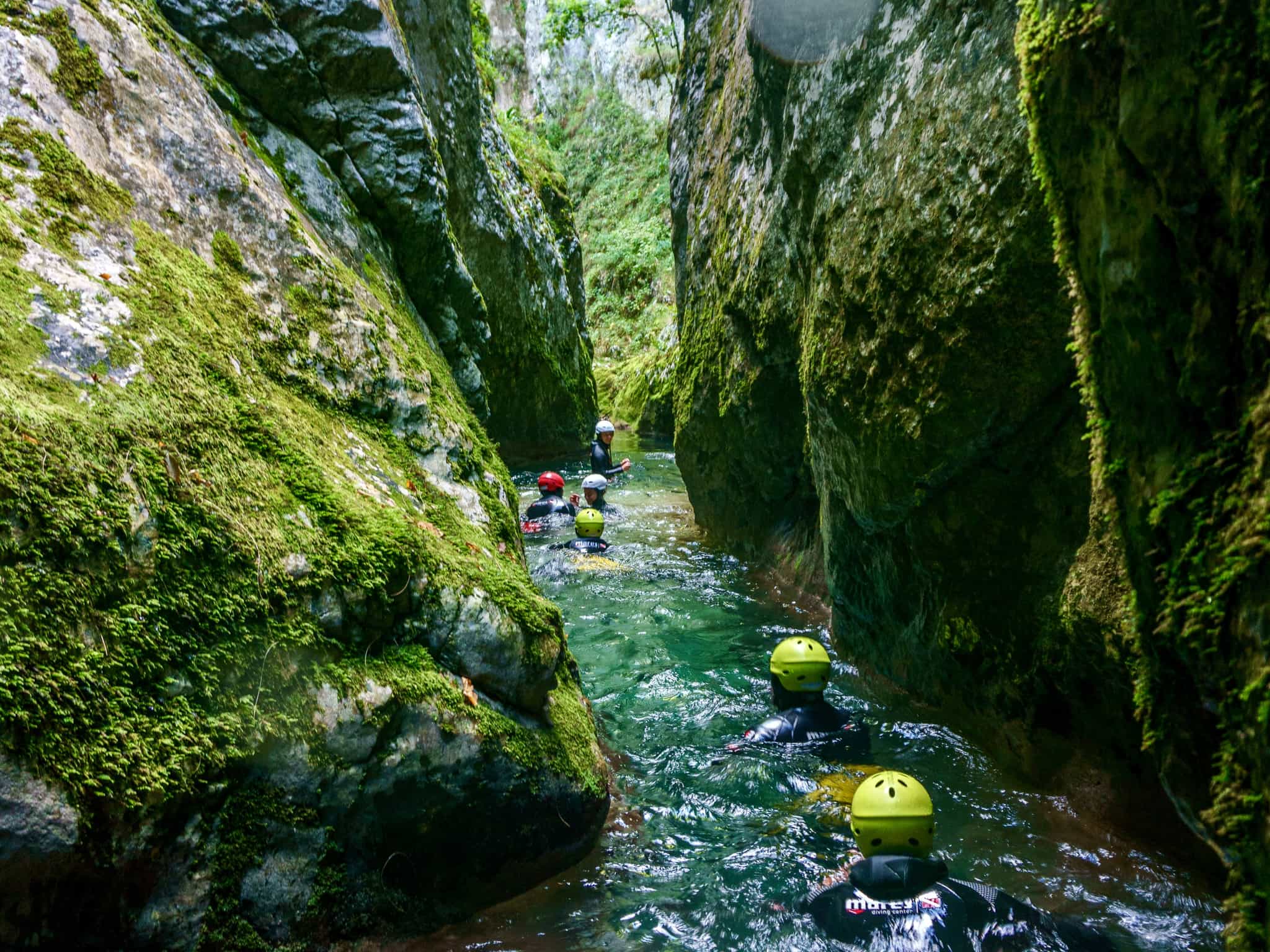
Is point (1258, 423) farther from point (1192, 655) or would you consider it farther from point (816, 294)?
point (816, 294)

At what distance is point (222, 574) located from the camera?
3156mm

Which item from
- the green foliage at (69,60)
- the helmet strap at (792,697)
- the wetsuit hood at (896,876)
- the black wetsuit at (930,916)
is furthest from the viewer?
the helmet strap at (792,697)

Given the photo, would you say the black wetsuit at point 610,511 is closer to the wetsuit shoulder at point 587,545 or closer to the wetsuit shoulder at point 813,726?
the wetsuit shoulder at point 587,545

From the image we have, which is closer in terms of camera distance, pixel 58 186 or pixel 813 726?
pixel 58 186

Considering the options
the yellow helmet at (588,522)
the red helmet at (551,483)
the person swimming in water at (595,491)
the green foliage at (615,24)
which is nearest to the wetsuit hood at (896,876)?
the yellow helmet at (588,522)

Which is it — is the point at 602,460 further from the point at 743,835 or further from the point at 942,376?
the point at 743,835

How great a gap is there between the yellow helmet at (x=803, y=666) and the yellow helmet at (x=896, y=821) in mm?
1790

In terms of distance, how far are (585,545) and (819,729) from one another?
586 cm

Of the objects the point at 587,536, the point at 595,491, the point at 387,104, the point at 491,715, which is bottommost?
the point at 587,536

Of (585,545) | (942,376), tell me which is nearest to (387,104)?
(942,376)

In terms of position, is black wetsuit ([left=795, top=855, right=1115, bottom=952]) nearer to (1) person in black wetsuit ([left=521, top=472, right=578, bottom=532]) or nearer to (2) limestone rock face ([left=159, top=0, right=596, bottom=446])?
(2) limestone rock face ([left=159, top=0, right=596, bottom=446])

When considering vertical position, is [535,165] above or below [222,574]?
above

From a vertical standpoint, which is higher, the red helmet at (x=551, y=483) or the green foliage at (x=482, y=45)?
the green foliage at (x=482, y=45)

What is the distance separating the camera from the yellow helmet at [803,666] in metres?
5.60
